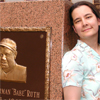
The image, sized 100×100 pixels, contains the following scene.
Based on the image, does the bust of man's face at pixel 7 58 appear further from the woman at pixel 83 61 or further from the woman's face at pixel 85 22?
the woman's face at pixel 85 22

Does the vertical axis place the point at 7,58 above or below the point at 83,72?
above

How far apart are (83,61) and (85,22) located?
39 cm

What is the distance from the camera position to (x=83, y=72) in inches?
64.4

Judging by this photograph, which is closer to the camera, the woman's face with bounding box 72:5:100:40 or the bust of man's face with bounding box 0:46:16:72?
the woman's face with bounding box 72:5:100:40

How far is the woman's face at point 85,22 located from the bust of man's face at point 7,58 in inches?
30.7

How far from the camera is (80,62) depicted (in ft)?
5.39

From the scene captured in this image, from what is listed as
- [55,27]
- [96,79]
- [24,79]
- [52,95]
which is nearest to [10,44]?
[24,79]

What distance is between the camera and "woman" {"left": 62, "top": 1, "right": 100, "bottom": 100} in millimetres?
1577

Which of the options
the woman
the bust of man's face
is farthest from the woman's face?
the bust of man's face

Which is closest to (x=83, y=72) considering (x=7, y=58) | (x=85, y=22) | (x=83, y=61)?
(x=83, y=61)

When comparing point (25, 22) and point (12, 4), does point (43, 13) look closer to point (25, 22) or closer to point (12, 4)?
point (25, 22)

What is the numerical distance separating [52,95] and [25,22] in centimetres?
85

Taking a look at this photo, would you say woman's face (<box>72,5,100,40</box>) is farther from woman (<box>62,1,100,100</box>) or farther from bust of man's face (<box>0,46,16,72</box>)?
bust of man's face (<box>0,46,16,72</box>)

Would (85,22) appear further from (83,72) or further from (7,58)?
(7,58)
